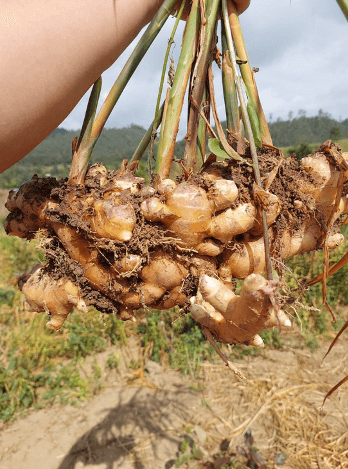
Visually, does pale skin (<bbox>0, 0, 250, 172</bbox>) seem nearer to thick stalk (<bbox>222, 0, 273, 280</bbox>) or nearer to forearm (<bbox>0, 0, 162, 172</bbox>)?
forearm (<bbox>0, 0, 162, 172</bbox>)

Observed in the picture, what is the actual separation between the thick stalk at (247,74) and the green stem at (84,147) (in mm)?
357

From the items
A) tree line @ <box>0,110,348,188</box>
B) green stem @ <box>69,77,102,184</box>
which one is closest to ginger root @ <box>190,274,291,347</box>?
green stem @ <box>69,77,102,184</box>

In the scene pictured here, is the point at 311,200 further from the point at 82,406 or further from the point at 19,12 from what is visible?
the point at 82,406

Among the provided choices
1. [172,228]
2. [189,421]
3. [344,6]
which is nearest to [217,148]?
[172,228]

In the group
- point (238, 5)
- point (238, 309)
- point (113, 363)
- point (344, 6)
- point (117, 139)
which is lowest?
point (113, 363)

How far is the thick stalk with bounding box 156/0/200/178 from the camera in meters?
0.76

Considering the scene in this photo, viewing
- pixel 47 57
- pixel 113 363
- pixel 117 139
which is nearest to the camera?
pixel 47 57

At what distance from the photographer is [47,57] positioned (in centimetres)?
53

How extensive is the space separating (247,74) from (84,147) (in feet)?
1.42

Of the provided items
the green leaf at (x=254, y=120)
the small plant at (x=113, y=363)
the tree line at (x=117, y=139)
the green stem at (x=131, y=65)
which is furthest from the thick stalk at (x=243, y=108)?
the tree line at (x=117, y=139)

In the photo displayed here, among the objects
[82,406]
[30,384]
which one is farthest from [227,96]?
[30,384]

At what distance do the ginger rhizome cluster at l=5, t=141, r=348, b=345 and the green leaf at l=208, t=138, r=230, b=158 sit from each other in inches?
1.4

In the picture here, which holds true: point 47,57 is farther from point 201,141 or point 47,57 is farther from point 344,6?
point 344,6

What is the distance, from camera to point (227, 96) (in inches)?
32.5
